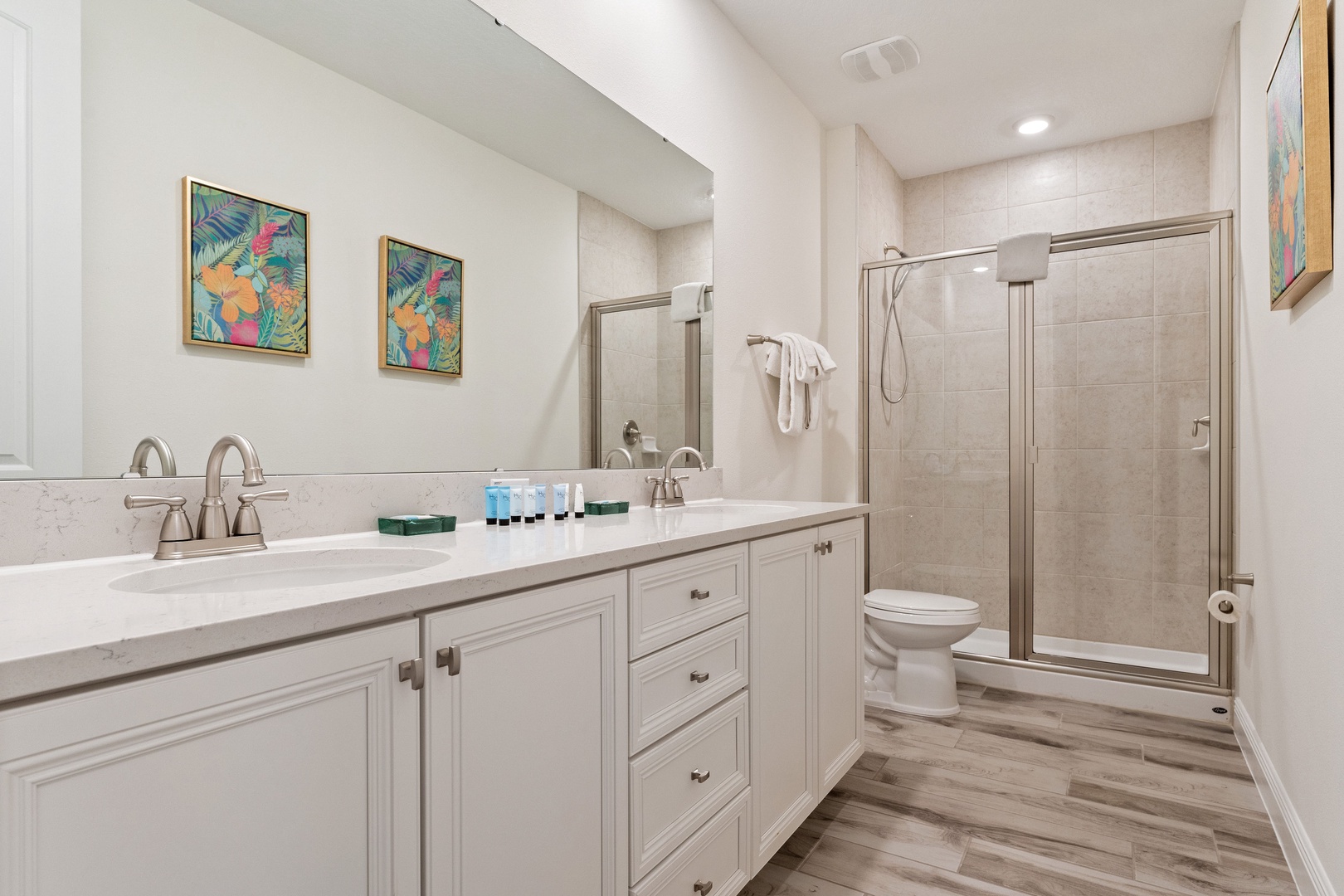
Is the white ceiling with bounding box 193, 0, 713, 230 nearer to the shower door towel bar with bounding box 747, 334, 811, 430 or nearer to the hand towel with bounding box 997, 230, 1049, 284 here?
the shower door towel bar with bounding box 747, 334, 811, 430

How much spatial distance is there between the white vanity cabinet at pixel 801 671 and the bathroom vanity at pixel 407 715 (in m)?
0.01

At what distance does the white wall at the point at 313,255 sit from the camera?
3.41 ft

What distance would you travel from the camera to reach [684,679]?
4.27ft

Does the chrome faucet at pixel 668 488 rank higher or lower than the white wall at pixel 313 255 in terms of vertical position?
lower

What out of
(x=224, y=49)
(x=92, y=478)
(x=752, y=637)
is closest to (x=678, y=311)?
(x=752, y=637)

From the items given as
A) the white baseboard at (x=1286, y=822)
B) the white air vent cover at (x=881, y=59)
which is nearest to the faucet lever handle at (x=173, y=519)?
the white baseboard at (x=1286, y=822)

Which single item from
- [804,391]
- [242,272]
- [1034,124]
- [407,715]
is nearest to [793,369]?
[804,391]

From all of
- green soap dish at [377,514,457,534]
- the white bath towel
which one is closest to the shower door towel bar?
the white bath towel

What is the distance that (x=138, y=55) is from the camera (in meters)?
1.07

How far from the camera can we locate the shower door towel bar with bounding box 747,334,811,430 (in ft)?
8.60

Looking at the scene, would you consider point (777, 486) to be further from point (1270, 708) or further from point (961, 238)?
point (961, 238)

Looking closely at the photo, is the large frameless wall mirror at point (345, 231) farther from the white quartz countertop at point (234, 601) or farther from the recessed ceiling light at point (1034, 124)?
the recessed ceiling light at point (1034, 124)

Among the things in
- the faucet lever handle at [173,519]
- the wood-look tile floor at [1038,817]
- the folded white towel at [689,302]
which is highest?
the folded white towel at [689,302]

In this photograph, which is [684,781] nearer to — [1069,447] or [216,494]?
[216,494]
